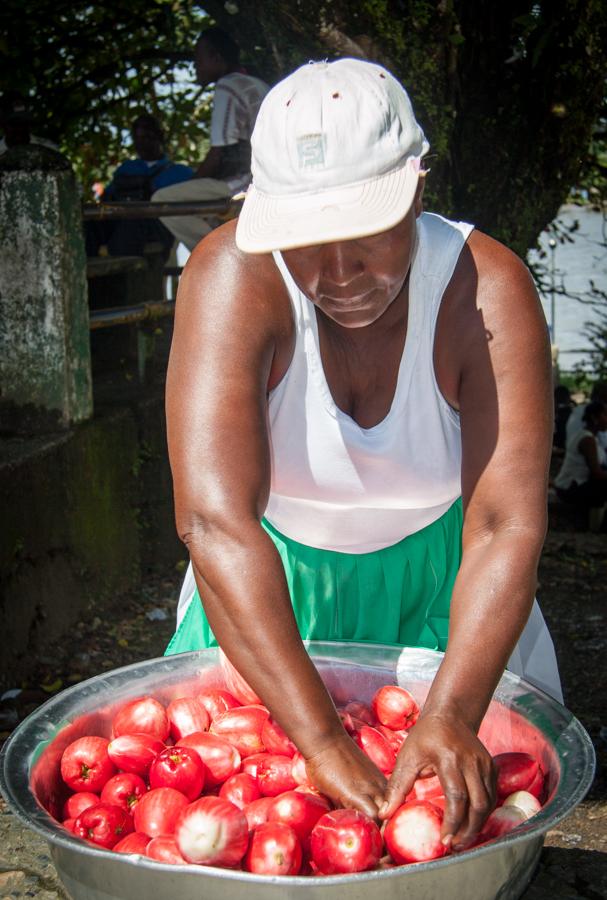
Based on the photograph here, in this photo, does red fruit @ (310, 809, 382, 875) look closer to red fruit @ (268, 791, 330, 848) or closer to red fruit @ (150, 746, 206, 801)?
red fruit @ (268, 791, 330, 848)

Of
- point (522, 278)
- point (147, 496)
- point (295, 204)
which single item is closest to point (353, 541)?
point (522, 278)

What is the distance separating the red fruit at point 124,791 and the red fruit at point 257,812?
0.68ft

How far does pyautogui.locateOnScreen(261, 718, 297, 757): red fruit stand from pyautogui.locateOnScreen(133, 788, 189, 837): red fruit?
0.72ft

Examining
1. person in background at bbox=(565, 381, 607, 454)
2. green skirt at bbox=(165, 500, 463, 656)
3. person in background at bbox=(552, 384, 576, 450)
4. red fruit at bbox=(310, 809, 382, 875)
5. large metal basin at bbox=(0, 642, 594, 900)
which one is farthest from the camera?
person in background at bbox=(552, 384, 576, 450)

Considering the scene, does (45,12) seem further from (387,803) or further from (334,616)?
(387,803)

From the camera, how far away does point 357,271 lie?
1.83 meters

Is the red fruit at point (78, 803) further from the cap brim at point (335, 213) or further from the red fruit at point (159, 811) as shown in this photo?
the cap brim at point (335, 213)

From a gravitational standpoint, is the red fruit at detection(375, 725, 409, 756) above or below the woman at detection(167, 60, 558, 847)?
below

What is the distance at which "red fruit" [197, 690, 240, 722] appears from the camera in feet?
6.74

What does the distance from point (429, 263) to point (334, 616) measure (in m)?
0.81

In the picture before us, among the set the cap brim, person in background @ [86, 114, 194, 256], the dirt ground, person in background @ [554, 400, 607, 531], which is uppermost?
the cap brim

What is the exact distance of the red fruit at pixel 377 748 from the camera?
189 cm

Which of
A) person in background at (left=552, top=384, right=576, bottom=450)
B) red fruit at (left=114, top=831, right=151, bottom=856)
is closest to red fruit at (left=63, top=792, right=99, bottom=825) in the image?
red fruit at (left=114, top=831, right=151, bottom=856)

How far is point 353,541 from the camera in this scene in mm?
2340
